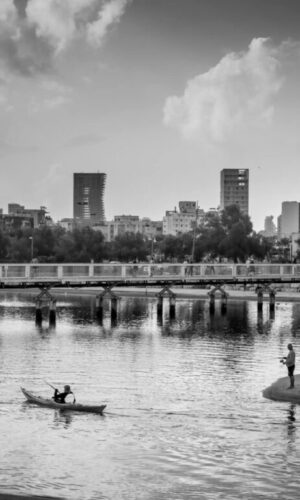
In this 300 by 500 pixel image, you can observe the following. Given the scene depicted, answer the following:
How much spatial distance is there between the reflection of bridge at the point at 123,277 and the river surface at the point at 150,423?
18.1 metres

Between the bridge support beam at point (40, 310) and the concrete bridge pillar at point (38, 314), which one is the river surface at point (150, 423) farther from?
the concrete bridge pillar at point (38, 314)

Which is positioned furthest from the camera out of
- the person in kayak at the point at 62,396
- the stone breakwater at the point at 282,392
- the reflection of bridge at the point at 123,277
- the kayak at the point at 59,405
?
the reflection of bridge at the point at 123,277

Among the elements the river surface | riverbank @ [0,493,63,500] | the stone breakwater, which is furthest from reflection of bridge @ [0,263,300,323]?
riverbank @ [0,493,63,500]

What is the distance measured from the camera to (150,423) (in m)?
39.4

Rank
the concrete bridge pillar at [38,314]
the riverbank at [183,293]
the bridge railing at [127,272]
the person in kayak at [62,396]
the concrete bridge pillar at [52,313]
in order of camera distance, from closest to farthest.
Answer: the person in kayak at [62,396], the concrete bridge pillar at [52,313], the concrete bridge pillar at [38,314], the bridge railing at [127,272], the riverbank at [183,293]

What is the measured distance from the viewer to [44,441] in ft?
119

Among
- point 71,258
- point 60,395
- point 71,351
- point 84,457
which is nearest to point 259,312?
point 71,351

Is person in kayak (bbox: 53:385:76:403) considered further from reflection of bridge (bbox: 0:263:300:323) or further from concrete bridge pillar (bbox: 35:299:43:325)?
reflection of bridge (bbox: 0:263:300:323)

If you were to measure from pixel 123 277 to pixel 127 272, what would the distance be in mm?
6395

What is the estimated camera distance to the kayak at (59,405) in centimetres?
4144

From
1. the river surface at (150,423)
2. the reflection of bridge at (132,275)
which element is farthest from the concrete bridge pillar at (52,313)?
the river surface at (150,423)

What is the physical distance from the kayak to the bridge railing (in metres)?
48.0

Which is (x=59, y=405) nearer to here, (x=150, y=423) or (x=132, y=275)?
(x=150, y=423)

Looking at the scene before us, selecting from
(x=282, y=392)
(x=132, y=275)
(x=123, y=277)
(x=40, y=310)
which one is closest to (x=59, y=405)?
(x=282, y=392)
